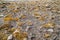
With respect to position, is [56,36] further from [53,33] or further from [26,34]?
[26,34]

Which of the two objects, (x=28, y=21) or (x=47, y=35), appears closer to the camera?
(x=47, y=35)

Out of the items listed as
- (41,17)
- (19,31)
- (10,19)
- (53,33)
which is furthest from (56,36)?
(10,19)

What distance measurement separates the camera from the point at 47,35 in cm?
144

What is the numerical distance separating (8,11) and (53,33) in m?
0.86

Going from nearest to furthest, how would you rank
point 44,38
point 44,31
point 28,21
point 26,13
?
1. point 44,38
2. point 44,31
3. point 28,21
4. point 26,13

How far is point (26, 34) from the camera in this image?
57.1 inches

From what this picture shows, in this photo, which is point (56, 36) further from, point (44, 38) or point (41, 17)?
point (41, 17)

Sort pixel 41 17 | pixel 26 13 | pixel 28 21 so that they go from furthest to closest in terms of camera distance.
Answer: pixel 26 13 < pixel 41 17 < pixel 28 21

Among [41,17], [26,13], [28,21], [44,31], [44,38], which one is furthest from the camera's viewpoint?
[26,13]

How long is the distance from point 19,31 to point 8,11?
2.33ft

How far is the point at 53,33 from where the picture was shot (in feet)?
4.92

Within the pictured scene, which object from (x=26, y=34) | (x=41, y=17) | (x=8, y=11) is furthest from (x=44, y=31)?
(x=8, y=11)

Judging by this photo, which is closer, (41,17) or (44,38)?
(44,38)

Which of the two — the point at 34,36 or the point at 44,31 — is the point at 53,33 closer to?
the point at 44,31
